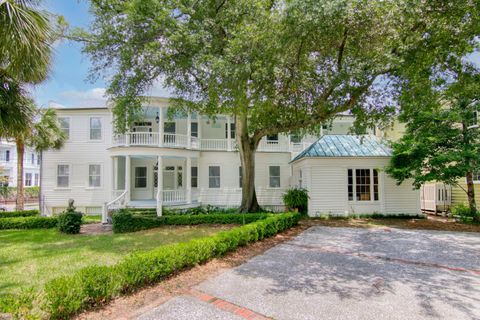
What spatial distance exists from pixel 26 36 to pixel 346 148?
14410mm

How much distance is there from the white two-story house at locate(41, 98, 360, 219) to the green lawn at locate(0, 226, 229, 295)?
5568 mm

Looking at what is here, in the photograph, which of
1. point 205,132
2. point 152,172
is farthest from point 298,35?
point 152,172

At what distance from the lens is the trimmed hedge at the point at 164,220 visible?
1204cm

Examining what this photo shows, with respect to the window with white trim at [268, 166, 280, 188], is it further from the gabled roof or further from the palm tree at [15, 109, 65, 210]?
the palm tree at [15, 109, 65, 210]

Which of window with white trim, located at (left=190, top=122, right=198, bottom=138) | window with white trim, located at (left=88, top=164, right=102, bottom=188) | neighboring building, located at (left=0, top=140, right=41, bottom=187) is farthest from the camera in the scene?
neighboring building, located at (left=0, top=140, right=41, bottom=187)

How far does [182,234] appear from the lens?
1103cm

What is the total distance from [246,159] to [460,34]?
9.34 metres

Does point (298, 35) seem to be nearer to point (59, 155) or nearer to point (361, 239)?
point (361, 239)

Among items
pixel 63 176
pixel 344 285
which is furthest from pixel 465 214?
pixel 63 176

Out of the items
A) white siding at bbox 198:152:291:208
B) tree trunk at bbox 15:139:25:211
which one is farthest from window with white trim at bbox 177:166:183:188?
tree trunk at bbox 15:139:25:211

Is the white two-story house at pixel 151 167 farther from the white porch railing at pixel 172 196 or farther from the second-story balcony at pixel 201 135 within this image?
the white porch railing at pixel 172 196

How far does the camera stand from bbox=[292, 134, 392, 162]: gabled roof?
47.9ft

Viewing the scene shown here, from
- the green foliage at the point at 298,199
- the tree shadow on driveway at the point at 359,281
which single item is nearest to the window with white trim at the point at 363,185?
the green foliage at the point at 298,199

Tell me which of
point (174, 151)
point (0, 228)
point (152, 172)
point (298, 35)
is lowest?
point (0, 228)
